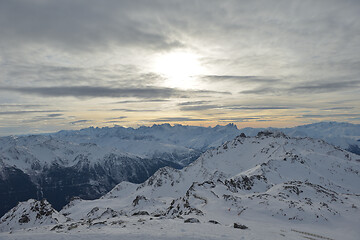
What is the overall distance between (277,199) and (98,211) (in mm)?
92831

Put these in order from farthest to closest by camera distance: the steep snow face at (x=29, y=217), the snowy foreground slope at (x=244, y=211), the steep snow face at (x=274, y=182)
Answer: the steep snow face at (x=29, y=217), the steep snow face at (x=274, y=182), the snowy foreground slope at (x=244, y=211)

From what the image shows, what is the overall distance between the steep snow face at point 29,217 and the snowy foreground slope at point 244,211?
393 millimetres

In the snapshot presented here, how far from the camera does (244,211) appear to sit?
48.4 metres

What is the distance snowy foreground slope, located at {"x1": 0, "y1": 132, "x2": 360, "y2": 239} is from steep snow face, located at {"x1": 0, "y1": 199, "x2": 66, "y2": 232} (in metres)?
0.39

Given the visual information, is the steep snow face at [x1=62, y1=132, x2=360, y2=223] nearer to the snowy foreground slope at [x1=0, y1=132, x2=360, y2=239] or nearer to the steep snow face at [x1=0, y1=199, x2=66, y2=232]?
the snowy foreground slope at [x1=0, y1=132, x2=360, y2=239]

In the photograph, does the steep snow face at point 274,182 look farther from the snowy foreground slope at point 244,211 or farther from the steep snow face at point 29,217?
the steep snow face at point 29,217

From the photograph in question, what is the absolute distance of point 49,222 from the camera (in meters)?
Result: 96.1

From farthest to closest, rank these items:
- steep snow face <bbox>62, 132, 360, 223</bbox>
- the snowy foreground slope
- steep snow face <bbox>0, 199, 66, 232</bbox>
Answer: steep snow face <bbox>0, 199, 66, 232</bbox>, steep snow face <bbox>62, 132, 360, 223</bbox>, the snowy foreground slope

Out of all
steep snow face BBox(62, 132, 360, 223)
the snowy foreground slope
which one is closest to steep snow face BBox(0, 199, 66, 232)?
the snowy foreground slope

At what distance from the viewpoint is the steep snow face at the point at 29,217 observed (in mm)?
95000

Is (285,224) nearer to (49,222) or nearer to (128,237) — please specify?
(128,237)

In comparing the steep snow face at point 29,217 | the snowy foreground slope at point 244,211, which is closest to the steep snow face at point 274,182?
the snowy foreground slope at point 244,211

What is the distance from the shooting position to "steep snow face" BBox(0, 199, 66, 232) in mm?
95000

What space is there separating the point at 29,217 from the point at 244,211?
93.9m
